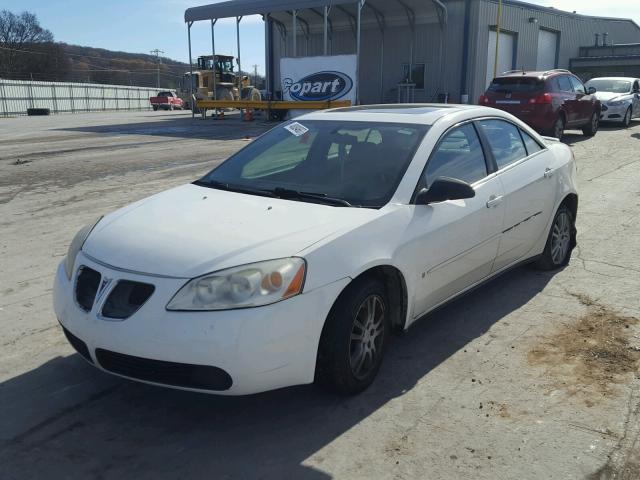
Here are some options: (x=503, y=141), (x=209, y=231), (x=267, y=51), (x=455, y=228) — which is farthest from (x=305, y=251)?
(x=267, y=51)

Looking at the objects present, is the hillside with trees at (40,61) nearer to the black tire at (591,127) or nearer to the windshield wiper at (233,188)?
the black tire at (591,127)

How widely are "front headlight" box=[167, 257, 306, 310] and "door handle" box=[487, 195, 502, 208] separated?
1.93m

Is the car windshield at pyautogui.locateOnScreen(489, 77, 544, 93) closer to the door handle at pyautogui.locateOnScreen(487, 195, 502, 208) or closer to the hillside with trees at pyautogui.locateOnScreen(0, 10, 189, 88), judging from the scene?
the door handle at pyautogui.locateOnScreen(487, 195, 502, 208)

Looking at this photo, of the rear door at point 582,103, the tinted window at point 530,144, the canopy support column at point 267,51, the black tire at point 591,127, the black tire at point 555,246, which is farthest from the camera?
the canopy support column at point 267,51

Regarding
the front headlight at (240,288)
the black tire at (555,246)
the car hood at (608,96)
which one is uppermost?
the car hood at (608,96)

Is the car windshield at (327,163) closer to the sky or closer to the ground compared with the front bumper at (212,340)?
closer to the sky

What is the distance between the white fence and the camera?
5056cm

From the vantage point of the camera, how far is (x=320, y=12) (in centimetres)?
3069

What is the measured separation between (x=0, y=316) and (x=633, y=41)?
51.4m

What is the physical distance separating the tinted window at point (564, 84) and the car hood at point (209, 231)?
1368cm

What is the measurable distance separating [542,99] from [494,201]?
11.4m

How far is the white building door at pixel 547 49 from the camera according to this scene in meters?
32.5

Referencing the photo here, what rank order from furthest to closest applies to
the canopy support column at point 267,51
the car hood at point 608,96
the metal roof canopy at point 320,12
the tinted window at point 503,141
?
1. the canopy support column at point 267,51
2. the metal roof canopy at point 320,12
3. the car hood at point 608,96
4. the tinted window at point 503,141

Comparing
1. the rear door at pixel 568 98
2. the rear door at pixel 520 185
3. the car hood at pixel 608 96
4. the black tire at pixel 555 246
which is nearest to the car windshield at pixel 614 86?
the car hood at pixel 608 96
